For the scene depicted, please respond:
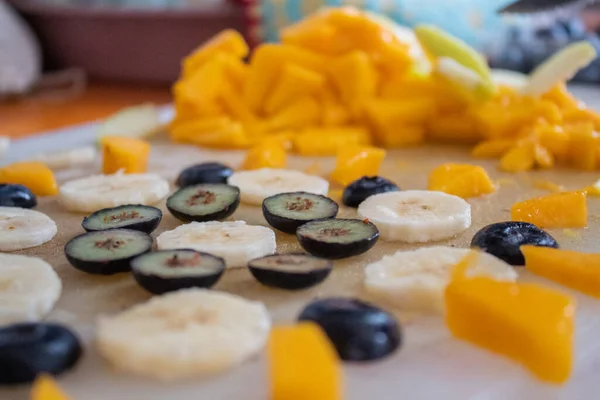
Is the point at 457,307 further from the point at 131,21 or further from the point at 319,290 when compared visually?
the point at 131,21

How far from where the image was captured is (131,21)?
4633mm

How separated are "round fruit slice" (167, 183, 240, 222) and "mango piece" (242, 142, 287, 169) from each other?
34cm

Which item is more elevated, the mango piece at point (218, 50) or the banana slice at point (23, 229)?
the mango piece at point (218, 50)

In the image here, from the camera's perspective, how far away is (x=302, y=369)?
34.0 inches

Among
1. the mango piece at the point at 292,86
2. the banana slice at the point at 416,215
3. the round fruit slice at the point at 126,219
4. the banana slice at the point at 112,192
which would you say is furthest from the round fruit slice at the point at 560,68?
the round fruit slice at the point at 126,219

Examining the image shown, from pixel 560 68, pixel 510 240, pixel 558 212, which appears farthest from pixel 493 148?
pixel 510 240

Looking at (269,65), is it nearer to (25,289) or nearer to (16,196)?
(16,196)

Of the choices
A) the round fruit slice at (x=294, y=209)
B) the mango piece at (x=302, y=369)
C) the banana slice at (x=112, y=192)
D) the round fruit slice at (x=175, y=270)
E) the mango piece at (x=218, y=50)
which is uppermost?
the mango piece at (x=218, y=50)

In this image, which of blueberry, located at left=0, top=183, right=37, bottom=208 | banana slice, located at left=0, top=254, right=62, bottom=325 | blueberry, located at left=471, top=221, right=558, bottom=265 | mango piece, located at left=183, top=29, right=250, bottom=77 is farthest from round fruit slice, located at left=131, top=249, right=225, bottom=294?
mango piece, located at left=183, top=29, right=250, bottom=77

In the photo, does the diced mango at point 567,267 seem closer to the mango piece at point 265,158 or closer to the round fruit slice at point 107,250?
the round fruit slice at point 107,250

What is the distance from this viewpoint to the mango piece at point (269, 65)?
94.8 inches

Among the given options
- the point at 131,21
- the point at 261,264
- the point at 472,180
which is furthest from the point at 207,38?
the point at 261,264

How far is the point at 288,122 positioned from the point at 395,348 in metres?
1.48

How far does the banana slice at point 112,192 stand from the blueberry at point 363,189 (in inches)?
18.8
